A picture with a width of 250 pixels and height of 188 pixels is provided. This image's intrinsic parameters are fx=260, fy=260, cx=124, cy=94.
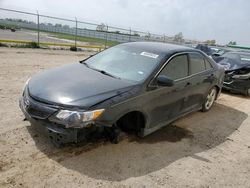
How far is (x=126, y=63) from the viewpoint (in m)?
4.54

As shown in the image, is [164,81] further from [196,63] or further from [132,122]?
[196,63]

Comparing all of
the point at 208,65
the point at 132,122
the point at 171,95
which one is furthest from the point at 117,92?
the point at 208,65

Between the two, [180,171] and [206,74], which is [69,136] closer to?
[180,171]

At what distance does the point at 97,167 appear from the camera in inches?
135

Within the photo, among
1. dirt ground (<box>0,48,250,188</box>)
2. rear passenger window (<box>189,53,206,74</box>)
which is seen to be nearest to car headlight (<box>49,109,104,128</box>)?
dirt ground (<box>0,48,250,188</box>)

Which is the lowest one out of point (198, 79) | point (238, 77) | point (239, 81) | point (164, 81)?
point (239, 81)

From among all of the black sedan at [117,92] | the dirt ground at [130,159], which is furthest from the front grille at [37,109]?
the dirt ground at [130,159]

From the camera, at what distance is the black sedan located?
3.32 m

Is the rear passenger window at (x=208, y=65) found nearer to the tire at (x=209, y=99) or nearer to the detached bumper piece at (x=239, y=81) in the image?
the tire at (x=209, y=99)

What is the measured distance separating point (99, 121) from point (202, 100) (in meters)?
3.28

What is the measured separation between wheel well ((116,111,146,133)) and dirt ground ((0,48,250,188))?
8.7 inches

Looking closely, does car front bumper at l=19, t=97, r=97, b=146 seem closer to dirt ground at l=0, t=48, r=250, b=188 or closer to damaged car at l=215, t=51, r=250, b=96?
dirt ground at l=0, t=48, r=250, b=188

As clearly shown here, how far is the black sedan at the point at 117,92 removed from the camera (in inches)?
131

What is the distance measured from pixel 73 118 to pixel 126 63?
1.69 m
